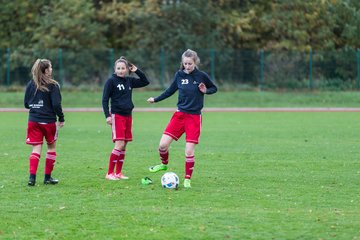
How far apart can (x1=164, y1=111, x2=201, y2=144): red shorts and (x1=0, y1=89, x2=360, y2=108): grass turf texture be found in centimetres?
2413

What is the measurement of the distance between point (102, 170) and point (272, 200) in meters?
4.10

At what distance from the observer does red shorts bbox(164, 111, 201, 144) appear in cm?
1180

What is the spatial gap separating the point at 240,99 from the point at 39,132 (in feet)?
90.1

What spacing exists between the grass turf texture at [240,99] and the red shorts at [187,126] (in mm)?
24125

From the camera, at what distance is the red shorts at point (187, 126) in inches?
464

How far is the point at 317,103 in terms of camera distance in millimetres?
38219

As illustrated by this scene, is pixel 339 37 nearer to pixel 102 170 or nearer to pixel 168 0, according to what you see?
pixel 168 0

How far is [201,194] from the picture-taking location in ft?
35.8

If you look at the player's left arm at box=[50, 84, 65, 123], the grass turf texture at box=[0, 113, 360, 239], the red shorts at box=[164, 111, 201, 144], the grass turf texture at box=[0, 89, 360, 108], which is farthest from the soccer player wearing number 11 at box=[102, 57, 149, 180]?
the grass turf texture at box=[0, 89, 360, 108]

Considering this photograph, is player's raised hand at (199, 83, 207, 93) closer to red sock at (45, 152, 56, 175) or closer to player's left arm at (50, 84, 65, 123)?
player's left arm at (50, 84, 65, 123)

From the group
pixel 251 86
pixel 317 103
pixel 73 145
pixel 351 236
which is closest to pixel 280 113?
pixel 317 103

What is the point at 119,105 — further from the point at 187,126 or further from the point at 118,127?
the point at 187,126

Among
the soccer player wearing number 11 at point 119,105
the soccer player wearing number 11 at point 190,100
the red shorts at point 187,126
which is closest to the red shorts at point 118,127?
the soccer player wearing number 11 at point 119,105

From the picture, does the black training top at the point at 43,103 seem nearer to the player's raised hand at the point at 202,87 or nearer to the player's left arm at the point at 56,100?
the player's left arm at the point at 56,100
